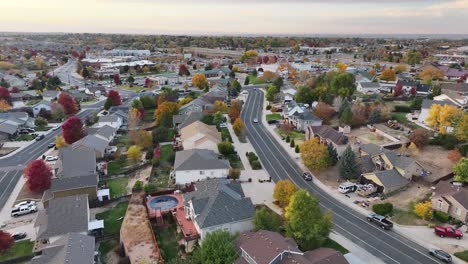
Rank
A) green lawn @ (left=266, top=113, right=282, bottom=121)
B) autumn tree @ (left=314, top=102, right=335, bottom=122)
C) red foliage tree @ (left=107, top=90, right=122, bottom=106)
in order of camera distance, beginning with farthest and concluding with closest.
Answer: red foliage tree @ (left=107, top=90, right=122, bottom=106) → green lawn @ (left=266, top=113, right=282, bottom=121) → autumn tree @ (left=314, top=102, right=335, bottom=122)

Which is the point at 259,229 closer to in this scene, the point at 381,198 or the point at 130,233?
the point at 130,233

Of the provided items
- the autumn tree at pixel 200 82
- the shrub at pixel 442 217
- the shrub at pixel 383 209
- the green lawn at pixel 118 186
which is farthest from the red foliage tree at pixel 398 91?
the green lawn at pixel 118 186

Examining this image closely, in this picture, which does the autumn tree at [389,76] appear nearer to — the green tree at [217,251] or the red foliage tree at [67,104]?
the red foliage tree at [67,104]

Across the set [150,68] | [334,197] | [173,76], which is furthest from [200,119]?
[150,68]

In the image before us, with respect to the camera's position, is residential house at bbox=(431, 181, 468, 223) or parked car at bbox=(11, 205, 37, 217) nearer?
residential house at bbox=(431, 181, 468, 223)

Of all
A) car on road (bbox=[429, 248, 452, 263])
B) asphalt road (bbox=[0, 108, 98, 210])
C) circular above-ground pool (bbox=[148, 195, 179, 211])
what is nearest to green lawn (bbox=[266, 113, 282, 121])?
circular above-ground pool (bbox=[148, 195, 179, 211])

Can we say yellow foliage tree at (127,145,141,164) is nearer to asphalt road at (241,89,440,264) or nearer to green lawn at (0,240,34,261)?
asphalt road at (241,89,440,264)

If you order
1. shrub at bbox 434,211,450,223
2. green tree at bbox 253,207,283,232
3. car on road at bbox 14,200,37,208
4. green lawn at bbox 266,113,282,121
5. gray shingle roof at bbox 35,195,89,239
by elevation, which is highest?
green tree at bbox 253,207,283,232
